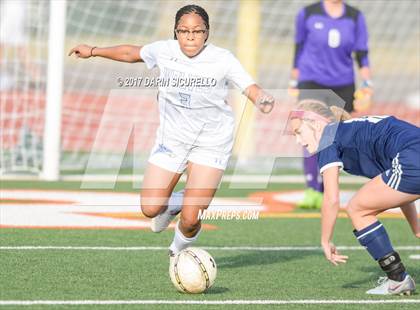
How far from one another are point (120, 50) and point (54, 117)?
556 cm

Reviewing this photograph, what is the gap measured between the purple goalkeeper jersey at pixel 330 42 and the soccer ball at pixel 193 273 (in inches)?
201

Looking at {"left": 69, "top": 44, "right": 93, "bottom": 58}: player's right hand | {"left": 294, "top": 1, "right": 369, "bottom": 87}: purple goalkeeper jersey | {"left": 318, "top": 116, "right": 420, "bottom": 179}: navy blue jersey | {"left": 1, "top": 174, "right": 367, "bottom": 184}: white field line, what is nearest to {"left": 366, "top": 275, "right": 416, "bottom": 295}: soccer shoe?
{"left": 318, "top": 116, "right": 420, "bottom": 179}: navy blue jersey

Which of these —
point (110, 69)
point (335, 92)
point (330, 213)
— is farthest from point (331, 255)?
point (110, 69)

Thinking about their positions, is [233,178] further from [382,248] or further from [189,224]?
[382,248]

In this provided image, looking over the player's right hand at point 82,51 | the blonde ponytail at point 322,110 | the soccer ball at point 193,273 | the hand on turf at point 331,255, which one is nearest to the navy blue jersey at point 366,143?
the blonde ponytail at point 322,110

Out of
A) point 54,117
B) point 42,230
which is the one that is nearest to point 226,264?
point 42,230

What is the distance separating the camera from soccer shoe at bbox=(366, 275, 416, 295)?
6746 millimetres

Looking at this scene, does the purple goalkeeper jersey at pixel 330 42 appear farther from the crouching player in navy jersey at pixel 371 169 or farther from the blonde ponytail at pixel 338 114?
the crouching player in navy jersey at pixel 371 169

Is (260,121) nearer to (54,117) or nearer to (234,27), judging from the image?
(234,27)

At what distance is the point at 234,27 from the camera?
55.0ft

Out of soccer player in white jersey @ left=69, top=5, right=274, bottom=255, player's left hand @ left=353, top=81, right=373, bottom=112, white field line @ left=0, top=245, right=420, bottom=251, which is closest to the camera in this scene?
soccer player in white jersey @ left=69, top=5, right=274, bottom=255

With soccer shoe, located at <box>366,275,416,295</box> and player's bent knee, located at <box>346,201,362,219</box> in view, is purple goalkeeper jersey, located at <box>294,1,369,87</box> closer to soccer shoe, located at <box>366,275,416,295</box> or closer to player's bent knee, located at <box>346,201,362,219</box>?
player's bent knee, located at <box>346,201,362,219</box>

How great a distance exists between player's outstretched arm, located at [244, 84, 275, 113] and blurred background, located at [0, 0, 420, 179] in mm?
5076

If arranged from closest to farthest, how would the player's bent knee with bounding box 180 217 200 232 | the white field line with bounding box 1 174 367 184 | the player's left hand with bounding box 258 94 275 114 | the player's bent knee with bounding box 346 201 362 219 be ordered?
the player's left hand with bounding box 258 94 275 114, the player's bent knee with bounding box 346 201 362 219, the player's bent knee with bounding box 180 217 200 232, the white field line with bounding box 1 174 367 184
